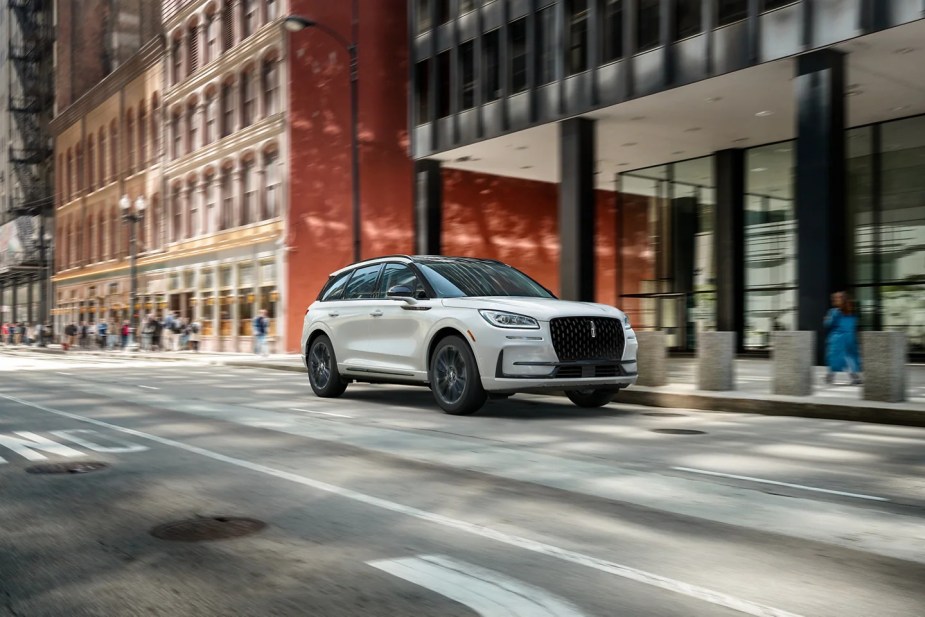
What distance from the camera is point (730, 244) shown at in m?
27.3

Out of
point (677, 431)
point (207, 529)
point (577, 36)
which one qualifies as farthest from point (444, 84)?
point (207, 529)

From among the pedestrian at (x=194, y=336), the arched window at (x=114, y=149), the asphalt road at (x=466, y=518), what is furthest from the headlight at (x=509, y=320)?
the arched window at (x=114, y=149)

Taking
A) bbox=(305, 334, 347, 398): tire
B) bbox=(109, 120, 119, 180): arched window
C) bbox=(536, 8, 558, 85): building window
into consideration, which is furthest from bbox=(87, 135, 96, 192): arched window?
bbox=(305, 334, 347, 398): tire

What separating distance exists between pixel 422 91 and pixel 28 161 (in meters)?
56.8

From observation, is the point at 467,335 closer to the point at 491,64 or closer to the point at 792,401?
the point at 792,401

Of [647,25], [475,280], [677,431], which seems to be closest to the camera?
[677,431]

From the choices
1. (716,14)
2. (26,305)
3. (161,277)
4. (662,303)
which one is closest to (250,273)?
(161,277)

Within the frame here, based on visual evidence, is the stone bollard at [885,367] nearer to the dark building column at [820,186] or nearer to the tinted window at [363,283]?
the dark building column at [820,186]

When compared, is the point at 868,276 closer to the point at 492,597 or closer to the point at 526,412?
the point at 526,412

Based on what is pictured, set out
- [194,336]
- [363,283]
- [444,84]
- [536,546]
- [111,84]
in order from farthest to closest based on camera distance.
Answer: [111,84]
[194,336]
[444,84]
[363,283]
[536,546]

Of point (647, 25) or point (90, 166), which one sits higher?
point (90, 166)

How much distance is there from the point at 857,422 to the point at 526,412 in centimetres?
402

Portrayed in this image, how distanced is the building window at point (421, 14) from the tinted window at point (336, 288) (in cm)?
1838

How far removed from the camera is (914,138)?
23.0 metres
